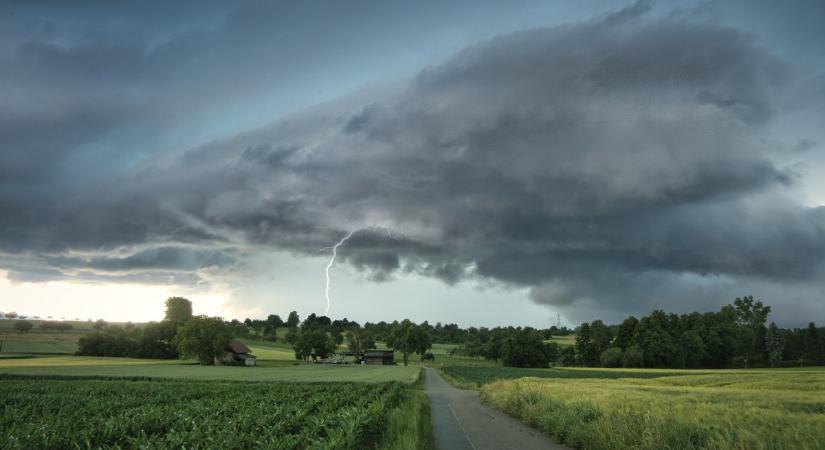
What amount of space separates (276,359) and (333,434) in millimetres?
135395

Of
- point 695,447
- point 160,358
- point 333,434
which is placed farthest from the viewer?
point 160,358

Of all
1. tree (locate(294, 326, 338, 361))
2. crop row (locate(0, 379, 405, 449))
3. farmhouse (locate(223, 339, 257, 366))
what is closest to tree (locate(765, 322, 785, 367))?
tree (locate(294, 326, 338, 361))

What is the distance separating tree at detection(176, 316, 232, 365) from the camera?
112 m

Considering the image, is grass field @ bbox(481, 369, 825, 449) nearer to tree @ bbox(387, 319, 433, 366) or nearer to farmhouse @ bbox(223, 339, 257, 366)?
farmhouse @ bbox(223, 339, 257, 366)

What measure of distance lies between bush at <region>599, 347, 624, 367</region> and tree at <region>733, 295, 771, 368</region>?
33681 mm

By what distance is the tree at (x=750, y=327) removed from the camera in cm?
13825

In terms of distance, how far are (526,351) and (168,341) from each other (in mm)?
96986

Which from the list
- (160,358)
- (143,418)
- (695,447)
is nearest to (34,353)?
(160,358)

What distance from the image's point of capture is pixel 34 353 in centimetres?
11062

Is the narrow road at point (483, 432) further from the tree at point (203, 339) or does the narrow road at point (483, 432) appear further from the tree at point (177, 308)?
the tree at point (177, 308)

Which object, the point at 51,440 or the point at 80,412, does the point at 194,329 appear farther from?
the point at 51,440

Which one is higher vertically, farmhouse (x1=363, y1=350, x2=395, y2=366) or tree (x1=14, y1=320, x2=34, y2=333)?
tree (x1=14, y1=320, x2=34, y2=333)

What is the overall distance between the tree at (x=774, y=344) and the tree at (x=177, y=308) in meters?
179

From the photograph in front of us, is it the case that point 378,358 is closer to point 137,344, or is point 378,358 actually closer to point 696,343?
point 137,344
